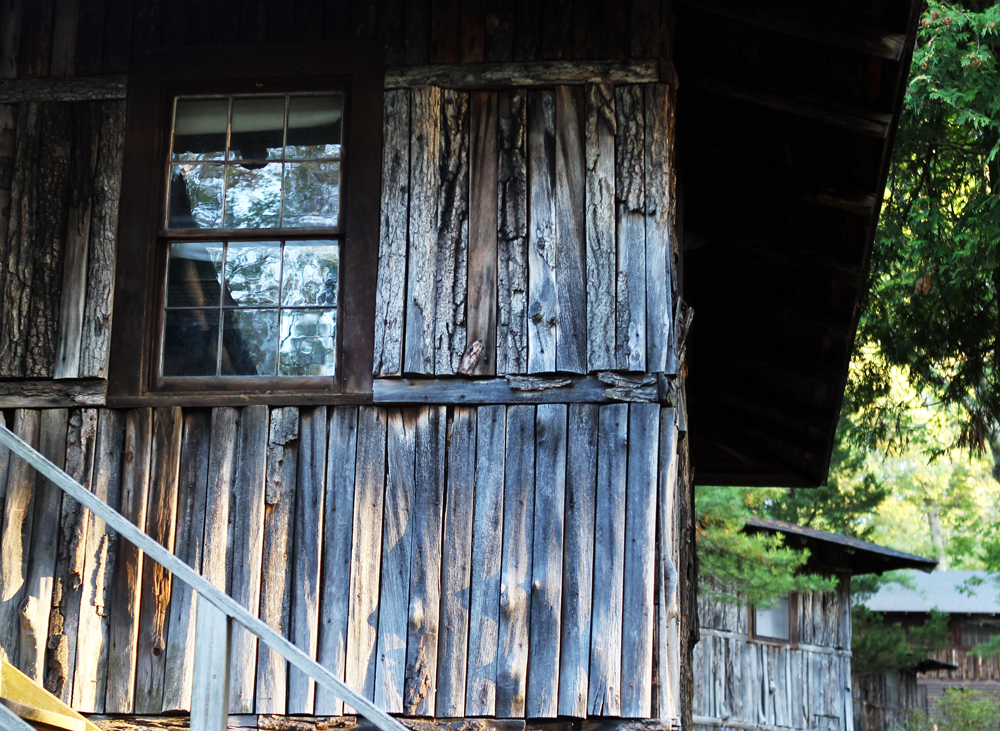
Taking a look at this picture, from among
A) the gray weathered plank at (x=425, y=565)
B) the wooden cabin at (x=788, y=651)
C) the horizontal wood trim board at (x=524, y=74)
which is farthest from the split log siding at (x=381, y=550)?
the wooden cabin at (x=788, y=651)

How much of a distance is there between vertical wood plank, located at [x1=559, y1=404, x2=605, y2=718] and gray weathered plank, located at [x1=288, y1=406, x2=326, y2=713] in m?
1.15

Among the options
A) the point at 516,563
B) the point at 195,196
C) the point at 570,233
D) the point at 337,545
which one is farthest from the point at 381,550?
the point at 195,196

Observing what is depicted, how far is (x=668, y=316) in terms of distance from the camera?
17.9 feet

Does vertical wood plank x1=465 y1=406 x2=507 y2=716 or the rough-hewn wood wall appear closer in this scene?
vertical wood plank x1=465 y1=406 x2=507 y2=716

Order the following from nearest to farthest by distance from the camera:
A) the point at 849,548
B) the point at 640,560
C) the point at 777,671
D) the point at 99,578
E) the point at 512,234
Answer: the point at 640,560 → the point at 99,578 → the point at 512,234 → the point at 777,671 → the point at 849,548

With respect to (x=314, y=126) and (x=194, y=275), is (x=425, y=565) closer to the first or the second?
(x=194, y=275)

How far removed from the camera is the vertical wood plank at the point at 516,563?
5.16m

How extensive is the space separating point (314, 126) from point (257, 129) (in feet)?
1.01

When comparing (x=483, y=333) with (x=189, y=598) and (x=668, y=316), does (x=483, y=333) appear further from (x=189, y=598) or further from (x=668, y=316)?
(x=189, y=598)

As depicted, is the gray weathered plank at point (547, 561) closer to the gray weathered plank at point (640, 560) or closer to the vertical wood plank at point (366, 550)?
the gray weathered plank at point (640, 560)

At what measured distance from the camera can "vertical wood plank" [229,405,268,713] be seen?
5.35m

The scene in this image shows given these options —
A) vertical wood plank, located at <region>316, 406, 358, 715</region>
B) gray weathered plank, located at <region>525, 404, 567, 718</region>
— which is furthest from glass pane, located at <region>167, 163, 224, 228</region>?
gray weathered plank, located at <region>525, 404, 567, 718</region>

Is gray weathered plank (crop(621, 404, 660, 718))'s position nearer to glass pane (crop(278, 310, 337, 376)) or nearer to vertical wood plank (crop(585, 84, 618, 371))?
vertical wood plank (crop(585, 84, 618, 371))

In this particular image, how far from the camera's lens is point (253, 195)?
19.8 feet
